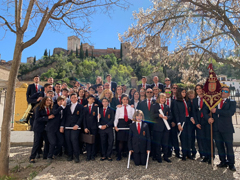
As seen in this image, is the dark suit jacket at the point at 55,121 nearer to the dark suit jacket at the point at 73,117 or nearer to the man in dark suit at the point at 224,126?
the dark suit jacket at the point at 73,117

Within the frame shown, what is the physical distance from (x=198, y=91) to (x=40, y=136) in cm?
460

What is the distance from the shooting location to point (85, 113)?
194 inches

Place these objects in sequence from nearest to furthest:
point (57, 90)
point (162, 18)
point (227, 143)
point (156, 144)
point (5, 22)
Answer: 1. point (5, 22)
2. point (227, 143)
3. point (156, 144)
4. point (57, 90)
5. point (162, 18)

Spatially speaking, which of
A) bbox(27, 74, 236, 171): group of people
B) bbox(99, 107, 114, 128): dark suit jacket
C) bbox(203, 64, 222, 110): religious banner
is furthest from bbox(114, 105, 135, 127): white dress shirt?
bbox(203, 64, 222, 110): religious banner

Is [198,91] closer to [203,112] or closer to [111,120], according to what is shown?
[203,112]

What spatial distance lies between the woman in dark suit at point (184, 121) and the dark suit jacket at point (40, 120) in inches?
139

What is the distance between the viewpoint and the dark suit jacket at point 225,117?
13.4 ft

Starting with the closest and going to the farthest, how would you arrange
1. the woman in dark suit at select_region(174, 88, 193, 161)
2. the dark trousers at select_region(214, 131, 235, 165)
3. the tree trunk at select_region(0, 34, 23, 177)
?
the tree trunk at select_region(0, 34, 23, 177) < the dark trousers at select_region(214, 131, 235, 165) < the woman in dark suit at select_region(174, 88, 193, 161)

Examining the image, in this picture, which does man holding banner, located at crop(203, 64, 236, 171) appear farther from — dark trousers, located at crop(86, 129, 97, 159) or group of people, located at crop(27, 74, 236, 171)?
dark trousers, located at crop(86, 129, 97, 159)

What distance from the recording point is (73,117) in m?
4.77

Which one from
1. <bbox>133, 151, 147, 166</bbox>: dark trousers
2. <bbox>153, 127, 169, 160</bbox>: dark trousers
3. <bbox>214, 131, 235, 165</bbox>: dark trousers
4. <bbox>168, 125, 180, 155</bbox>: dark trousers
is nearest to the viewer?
<bbox>214, 131, 235, 165</bbox>: dark trousers

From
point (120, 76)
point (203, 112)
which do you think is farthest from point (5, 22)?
point (120, 76)

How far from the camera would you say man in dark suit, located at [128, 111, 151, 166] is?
14.1 feet

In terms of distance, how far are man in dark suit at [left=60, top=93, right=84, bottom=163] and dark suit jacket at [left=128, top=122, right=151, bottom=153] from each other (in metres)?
1.42
